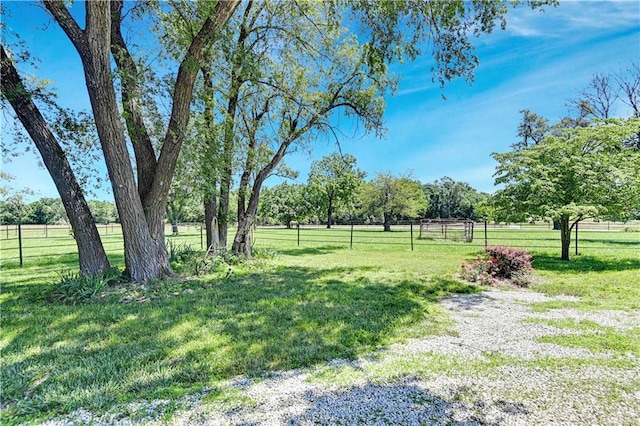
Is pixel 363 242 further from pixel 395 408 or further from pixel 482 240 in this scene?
pixel 395 408

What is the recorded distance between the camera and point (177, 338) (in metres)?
3.29

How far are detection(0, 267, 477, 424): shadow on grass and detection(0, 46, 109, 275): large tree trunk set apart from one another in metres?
0.99

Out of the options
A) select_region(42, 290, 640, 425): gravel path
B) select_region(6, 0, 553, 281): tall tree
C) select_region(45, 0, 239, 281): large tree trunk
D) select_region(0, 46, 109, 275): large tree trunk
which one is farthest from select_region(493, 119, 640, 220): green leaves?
select_region(0, 46, 109, 275): large tree trunk

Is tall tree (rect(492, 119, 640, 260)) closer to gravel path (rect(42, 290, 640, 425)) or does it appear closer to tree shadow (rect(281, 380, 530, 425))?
gravel path (rect(42, 290, 640, 425))

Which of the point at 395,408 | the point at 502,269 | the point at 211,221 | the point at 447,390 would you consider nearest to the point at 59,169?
the point at 211,221

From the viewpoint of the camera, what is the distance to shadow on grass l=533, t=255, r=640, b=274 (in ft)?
24.8

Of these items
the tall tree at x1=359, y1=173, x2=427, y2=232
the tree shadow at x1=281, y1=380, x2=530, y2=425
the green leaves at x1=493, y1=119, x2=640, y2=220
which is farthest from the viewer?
the tall tree at x1=359, y1=173, x2=427, y2=232

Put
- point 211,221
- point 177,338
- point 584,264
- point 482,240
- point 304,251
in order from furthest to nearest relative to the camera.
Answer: point 482,240, point 304,251, point 211,221, point 584,264, point 177,338

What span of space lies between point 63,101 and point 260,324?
5.63 meters

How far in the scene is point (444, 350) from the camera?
3053mm

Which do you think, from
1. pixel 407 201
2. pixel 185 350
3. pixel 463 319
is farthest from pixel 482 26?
pixel 407 201

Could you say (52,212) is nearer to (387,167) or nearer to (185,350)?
(387,167)

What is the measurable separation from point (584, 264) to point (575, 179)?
2278 millimetres

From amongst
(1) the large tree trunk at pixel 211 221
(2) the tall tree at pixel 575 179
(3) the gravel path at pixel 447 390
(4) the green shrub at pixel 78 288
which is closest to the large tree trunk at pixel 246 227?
(1) the large tree trunk at pixel 211 221
